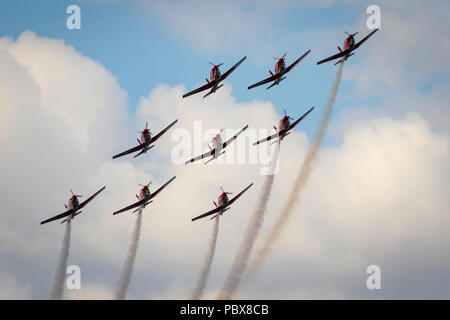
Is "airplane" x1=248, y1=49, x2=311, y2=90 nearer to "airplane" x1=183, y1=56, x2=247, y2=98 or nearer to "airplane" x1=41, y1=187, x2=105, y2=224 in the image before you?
"airplane" x1=183, y1=56, x2=247, y2=98

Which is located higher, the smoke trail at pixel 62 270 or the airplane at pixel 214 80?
the airplane at pixel 214 80

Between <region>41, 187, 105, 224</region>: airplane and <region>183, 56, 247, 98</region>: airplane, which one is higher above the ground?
<region>183, 56, 247, 98</region>: airplane

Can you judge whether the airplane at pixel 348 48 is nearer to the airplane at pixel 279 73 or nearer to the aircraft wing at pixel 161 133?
the airplane at pixel 279 73

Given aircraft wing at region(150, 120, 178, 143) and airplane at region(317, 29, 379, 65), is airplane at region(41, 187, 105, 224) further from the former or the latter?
airplane at region(317, 29, 379, 65)

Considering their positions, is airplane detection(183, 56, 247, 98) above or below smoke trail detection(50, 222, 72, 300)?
above

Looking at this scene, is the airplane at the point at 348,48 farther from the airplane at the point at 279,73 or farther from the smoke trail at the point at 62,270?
the smoke trail at the point at 62,270

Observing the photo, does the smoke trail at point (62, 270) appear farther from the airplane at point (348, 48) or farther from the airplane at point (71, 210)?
the airplane at point (348, 48)

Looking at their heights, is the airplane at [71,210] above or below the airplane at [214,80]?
below

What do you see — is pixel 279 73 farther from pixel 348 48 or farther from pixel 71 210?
pixel 71 210

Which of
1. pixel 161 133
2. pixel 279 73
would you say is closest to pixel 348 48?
pixel 279 73

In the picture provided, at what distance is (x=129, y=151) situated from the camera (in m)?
183

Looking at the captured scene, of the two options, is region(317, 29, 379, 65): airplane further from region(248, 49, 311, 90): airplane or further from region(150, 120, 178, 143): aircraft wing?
region(150, 120, 178, 143): aircraft wing
